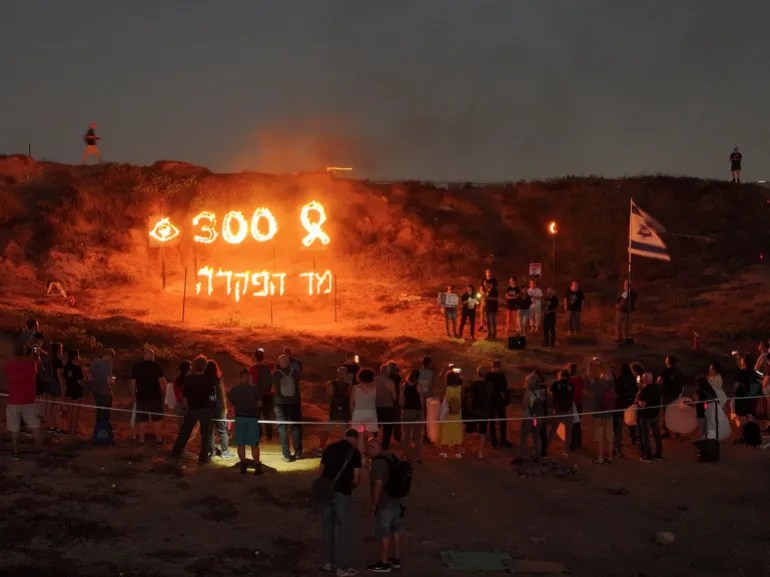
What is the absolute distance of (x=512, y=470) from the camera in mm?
14656

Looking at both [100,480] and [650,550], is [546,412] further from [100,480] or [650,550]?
[100,480]

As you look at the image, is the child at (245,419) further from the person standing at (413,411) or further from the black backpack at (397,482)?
the black backpack at (397,482)

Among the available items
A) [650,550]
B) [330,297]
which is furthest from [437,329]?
[650,550]

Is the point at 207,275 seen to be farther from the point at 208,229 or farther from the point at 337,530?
the point at 337,530

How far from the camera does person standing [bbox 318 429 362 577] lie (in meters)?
9.77

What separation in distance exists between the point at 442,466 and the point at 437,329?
11.6 m

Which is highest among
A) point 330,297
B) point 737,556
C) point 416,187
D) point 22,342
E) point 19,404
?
point 416,187

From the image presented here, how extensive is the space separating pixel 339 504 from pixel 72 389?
671 centimetres

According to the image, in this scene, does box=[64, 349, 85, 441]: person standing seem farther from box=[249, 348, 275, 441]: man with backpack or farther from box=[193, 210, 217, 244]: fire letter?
box=[193, 210, 217, 244]: fire letter

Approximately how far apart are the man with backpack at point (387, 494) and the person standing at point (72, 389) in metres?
6.73

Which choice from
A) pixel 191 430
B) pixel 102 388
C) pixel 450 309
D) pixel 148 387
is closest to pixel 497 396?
pixel 191 430

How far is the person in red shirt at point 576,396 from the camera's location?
15625 millimetres

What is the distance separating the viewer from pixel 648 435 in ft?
51.0

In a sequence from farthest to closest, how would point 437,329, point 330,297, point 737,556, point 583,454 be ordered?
point 330,297 → point 437,329 → point 583,454 → point 737,556
